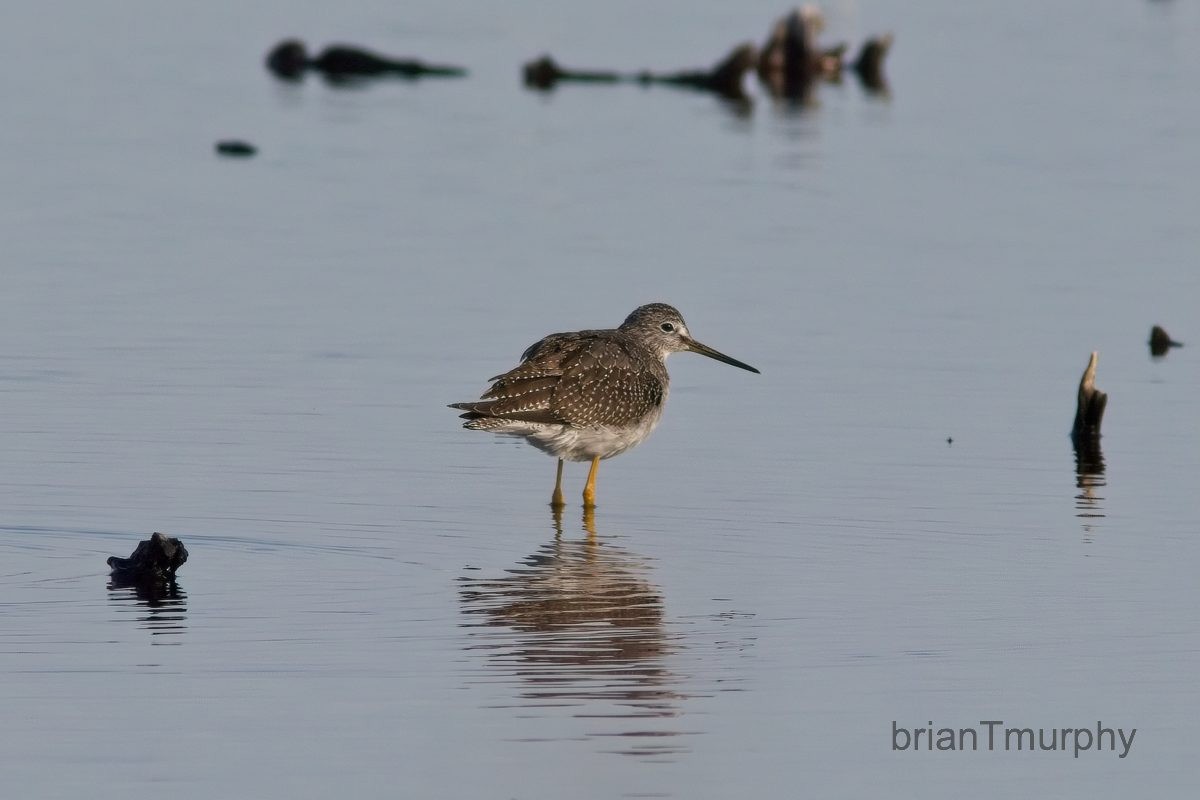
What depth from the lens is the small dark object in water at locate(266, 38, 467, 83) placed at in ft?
124

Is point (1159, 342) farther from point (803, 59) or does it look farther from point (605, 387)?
point (803, 59)

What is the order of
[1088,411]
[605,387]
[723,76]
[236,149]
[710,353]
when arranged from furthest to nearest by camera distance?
[723,76], [236,149], [710,353], [1088,411], [605,387]

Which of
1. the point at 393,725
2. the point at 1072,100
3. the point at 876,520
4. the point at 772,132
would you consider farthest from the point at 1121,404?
the point at 1072,100

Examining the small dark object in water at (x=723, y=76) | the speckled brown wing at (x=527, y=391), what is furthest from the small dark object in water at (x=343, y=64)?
the speckled brown wing at (x=527, y=391)

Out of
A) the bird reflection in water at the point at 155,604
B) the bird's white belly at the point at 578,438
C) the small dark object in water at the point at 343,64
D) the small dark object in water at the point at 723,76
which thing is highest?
the small dark object in water at the point at 343,64

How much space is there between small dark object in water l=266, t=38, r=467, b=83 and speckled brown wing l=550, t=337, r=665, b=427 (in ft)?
78.3

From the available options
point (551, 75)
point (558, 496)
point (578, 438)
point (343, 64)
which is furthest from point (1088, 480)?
point (343, 64)

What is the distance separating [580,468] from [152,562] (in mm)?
5150

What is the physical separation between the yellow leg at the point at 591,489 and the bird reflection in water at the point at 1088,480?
118 inches

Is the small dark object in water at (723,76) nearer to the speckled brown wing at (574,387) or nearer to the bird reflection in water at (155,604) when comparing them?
the speckled brown wing at (574,387)

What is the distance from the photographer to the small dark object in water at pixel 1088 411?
51.3 ft

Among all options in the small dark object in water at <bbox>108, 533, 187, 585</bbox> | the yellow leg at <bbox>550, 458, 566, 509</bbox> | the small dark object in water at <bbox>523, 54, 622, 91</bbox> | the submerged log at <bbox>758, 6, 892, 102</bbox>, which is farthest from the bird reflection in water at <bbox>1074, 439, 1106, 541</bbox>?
the submerged log at <bbox>758, 6, 892, 102</bbox>

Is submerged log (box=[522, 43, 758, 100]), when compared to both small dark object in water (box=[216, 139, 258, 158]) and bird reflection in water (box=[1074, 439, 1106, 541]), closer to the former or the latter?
small dark object in water (box=[216, 139, 258, 158])

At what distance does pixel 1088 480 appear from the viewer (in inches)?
579
